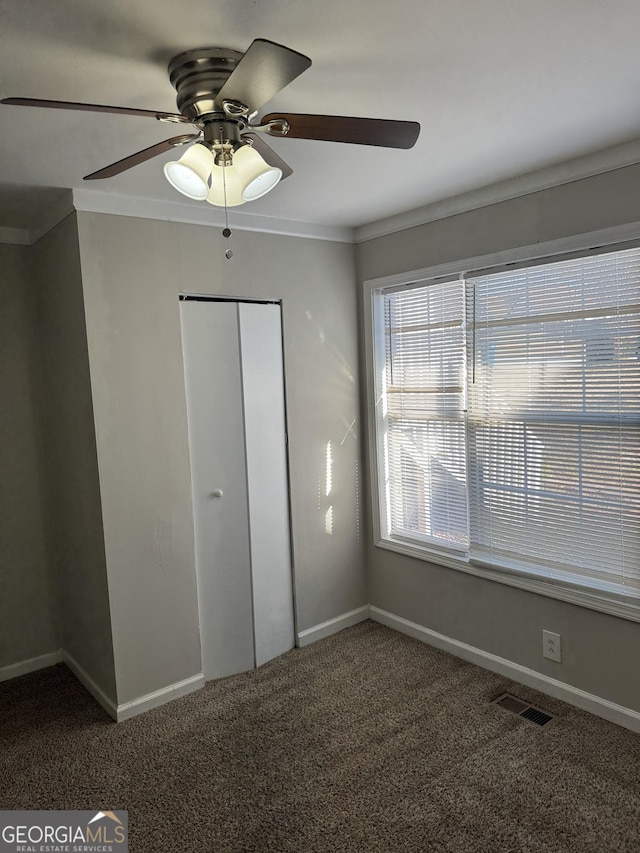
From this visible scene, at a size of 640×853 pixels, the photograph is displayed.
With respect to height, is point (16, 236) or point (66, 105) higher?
point (16, 236)

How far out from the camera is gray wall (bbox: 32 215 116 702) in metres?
2.74

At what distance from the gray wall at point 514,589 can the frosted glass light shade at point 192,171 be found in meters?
1.64

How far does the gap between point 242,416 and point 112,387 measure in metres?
0.70

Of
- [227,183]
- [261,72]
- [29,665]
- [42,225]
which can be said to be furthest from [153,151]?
[29,665]

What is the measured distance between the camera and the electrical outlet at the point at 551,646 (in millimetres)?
2748

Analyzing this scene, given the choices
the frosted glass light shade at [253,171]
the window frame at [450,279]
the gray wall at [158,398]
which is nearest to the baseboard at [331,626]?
the gray wall at [158,398]

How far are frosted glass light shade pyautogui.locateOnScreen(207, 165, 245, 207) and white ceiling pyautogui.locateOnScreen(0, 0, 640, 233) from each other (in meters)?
0.27

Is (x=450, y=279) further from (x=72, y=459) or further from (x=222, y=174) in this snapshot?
(x=72, y=459)

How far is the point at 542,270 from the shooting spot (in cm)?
270

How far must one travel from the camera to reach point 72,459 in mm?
2996

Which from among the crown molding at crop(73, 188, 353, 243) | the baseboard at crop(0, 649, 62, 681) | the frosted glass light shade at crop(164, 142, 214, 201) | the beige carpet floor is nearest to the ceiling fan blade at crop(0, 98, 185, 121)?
the frosted glass light shade at crop(164, 142, 214, 201)

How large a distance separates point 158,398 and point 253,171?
4.64 feet

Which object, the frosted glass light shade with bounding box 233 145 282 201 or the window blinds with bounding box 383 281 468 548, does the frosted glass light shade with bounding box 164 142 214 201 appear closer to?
the frosted glass light shade with bounding box 233 145 282 201

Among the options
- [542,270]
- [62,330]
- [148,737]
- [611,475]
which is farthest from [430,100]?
[148,737]
